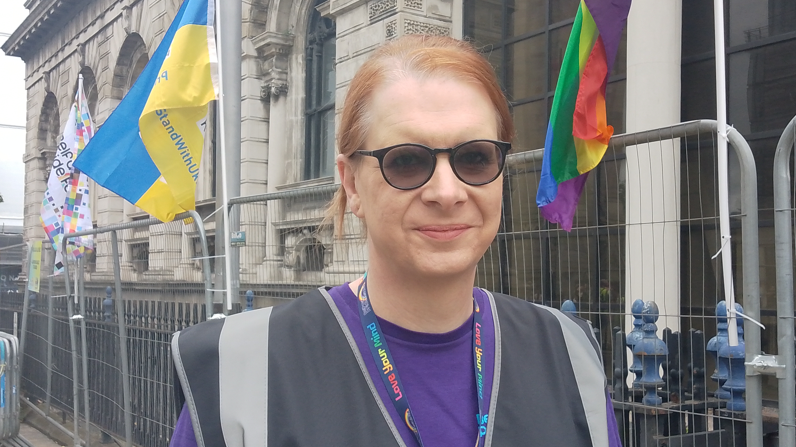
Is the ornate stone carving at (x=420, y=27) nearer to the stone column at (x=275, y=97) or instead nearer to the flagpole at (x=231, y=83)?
the flagpole at (x=231, y=83)

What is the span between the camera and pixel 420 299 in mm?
1584

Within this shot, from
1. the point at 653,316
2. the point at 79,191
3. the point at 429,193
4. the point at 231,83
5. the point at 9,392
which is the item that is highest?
the point at 231,83

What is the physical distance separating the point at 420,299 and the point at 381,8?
8886mm

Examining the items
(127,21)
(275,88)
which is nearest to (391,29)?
(275,88)

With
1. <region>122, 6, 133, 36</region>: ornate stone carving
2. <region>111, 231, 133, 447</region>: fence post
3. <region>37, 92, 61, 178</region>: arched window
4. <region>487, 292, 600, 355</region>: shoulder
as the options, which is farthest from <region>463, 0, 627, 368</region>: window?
<region>37, 92, 61, 178</region>: arched window

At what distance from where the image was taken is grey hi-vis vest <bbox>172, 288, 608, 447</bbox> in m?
1.45

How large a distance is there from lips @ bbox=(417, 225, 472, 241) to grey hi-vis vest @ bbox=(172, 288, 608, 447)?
29cm

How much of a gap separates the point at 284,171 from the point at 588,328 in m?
12.1

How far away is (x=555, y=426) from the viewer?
160cm

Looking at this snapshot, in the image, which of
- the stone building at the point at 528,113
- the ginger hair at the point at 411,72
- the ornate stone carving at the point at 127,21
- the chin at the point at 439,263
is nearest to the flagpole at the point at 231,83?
the stone building at the point at 528,113

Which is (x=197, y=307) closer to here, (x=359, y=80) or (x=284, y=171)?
(x=359, y=80)

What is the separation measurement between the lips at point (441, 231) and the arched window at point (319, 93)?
37.3ft

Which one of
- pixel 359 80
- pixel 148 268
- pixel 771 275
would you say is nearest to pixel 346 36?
pixel 148 268

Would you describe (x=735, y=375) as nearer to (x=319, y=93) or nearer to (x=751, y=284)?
(x=751, y=284)
